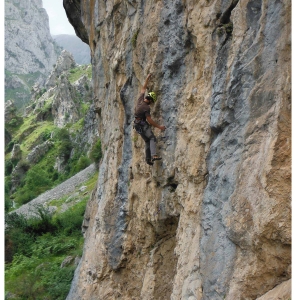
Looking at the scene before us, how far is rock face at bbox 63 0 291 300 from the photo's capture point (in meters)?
5.29

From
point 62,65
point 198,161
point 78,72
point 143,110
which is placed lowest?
point 198,161

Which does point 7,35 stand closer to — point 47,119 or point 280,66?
point 47,119

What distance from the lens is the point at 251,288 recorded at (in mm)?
5391

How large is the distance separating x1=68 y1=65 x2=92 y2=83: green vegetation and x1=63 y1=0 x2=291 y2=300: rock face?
99024mm

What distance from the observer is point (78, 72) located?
11344 centimetres

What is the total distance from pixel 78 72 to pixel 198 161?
367 feet

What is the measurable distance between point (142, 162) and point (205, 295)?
454 cm

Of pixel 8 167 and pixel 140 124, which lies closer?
pixel 140 124

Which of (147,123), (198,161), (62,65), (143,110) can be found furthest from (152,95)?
(62,65)

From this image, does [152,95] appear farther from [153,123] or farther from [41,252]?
[41,252]

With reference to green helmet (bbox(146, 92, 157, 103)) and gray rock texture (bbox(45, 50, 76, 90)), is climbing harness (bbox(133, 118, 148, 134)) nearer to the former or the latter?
green helmet (bbox(146, 92, 157, 103))

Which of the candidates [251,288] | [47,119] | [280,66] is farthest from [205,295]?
[47,119]

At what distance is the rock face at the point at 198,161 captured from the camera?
5285 millimetres

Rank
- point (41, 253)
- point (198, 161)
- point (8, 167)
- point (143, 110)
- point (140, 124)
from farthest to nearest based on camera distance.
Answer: point (8, 167), point (41, 253), point (140, 124), point (143, 110), point (198, 161)
